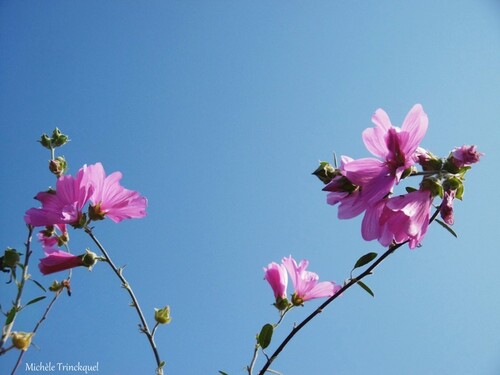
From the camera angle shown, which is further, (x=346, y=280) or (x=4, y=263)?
(x=4, y=263)

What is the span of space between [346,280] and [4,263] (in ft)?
4.70

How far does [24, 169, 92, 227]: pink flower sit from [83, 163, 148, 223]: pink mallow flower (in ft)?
0.16

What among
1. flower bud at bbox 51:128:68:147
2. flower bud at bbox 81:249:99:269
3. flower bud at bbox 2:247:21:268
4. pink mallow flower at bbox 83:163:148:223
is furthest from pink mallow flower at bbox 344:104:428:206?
flower bud at bbox 51:128:68:147

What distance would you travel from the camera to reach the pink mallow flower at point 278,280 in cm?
167

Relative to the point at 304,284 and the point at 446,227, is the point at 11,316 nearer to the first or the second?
the point at 304,284

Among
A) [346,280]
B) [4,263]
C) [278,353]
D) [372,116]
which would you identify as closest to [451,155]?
[372,116]

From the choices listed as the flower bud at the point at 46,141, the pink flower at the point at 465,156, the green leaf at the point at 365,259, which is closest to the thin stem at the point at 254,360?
the green leaf at the point at 365,259

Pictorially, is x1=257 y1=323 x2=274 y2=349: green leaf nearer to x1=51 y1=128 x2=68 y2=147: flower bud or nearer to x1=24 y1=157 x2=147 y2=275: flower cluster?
x1=24 y1=157 x2=147 y2=275: flower cluster

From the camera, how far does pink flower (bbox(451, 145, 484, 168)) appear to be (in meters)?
1.10

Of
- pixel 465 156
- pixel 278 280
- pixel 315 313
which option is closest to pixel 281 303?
pixel 278 280

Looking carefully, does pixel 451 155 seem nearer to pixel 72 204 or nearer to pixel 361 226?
pixel 361 226

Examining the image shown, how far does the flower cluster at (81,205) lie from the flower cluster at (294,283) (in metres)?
0.58

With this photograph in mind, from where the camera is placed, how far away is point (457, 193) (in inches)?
48.3

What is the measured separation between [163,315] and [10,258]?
746mm
